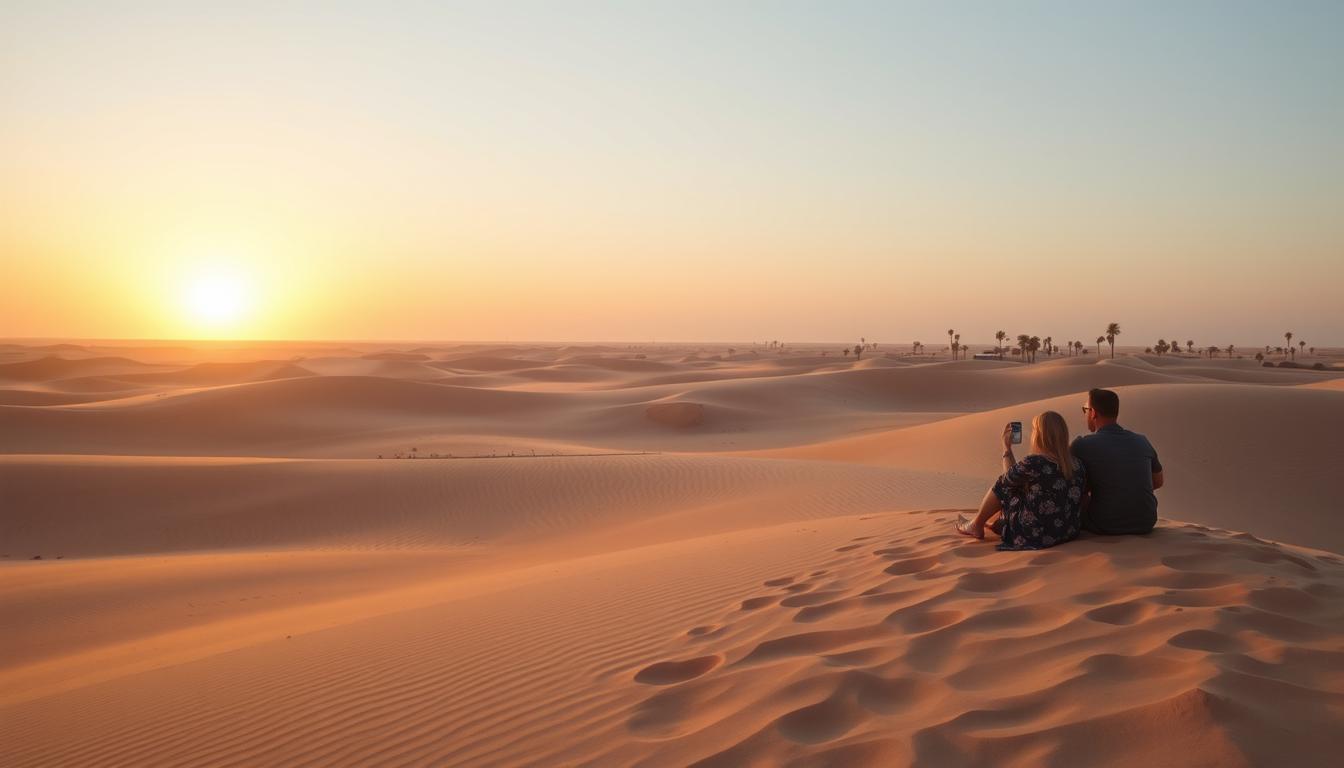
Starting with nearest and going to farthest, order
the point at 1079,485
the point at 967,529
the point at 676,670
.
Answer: the point at 676,670
the point at 1079,485
the point at 967,529

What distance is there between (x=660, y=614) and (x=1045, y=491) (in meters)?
2.85

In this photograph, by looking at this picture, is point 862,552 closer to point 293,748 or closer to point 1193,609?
point 1193,609

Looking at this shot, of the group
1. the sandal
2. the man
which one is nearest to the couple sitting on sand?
the man

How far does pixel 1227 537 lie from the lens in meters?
5.90

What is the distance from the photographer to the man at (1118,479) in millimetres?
5820

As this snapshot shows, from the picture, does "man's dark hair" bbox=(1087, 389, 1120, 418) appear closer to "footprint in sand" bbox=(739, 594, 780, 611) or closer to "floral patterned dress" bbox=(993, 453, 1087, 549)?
"floral patterned dress" bbox=(993, 453, 1087, 549)

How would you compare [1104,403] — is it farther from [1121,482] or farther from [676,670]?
[676,670]

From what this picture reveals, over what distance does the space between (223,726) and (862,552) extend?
469 cm

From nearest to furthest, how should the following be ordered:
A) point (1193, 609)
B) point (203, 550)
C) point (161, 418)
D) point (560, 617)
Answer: point (1193, 609) < point (560, 617) < point (203, 550) < point (161, 418)

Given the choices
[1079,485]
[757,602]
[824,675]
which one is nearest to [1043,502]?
[1079,485]

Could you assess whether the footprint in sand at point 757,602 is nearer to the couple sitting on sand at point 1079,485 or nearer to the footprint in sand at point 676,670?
the footprint in sand at point 676,670

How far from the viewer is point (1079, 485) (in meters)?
5.85

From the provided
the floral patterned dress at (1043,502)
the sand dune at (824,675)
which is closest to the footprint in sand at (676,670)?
the sand dune at (824,675)

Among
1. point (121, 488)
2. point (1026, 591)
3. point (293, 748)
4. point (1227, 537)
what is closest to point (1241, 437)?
point (1227, 537)
